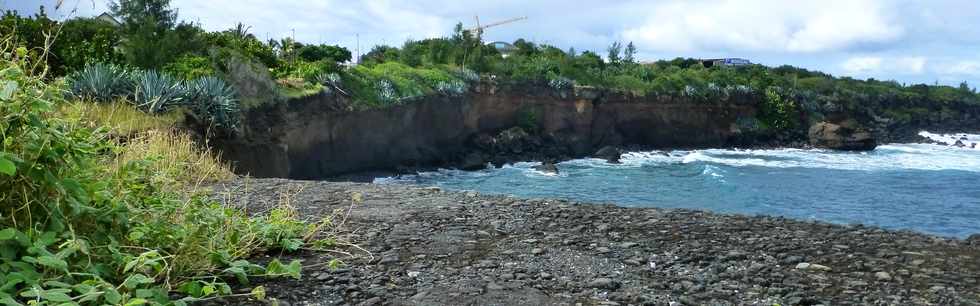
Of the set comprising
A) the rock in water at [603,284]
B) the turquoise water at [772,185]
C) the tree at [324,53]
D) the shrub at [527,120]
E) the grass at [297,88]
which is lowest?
the turquoise water at [772,185]

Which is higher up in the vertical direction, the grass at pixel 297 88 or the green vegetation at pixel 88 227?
the grass at pixel 297 88

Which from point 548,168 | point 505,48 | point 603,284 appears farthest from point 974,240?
point 505,48

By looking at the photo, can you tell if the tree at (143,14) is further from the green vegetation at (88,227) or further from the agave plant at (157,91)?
the green vegetation at (88,227)

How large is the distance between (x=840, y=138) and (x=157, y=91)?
115 feet

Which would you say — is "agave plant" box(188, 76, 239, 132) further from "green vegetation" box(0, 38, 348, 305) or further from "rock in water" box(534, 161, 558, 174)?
"rock in water" box(534, 161, 558, 174)

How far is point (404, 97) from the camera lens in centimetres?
2409

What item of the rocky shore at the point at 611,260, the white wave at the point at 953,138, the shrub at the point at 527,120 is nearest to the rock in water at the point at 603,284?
the rocky shore at the point at 611,260

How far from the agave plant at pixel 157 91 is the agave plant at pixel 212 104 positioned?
11.0 inches

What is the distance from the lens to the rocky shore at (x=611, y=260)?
153 inches

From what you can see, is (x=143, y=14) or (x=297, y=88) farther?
(x=297, y=88)

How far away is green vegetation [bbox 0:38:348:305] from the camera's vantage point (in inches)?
108

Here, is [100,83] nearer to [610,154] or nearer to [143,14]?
[143,14]

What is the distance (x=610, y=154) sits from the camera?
30281 mm

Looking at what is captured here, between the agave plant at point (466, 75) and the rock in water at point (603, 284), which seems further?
the agave plant at point (466, 75)
